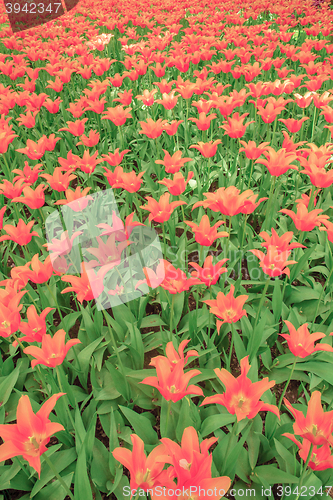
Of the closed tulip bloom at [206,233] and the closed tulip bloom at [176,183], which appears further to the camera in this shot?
the closed tulip bloom at [176,183]

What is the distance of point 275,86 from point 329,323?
2.47 m

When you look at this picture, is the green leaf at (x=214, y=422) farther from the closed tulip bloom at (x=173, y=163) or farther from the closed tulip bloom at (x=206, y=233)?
the closed tulip bloom at (x=173, y=163)

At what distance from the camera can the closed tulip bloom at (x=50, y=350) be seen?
1.34 m

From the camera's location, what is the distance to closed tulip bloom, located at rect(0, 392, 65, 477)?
999mm

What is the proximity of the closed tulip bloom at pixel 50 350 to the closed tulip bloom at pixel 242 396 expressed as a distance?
0.64 m

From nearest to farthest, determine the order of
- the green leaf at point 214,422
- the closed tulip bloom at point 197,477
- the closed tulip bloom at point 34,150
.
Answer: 1. the closed tulip bloom at point 197,477
2. the green leaf at point 214,422
3. the closed tulip bloom at point 34,150

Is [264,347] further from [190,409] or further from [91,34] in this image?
[91,34]

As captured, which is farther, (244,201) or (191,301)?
(191,301)

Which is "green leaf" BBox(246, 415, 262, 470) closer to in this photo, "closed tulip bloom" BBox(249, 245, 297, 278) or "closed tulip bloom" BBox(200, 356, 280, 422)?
"closed tulip bloom" BBox(200, 356, 280, 422)

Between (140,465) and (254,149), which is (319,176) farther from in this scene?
(140,465)

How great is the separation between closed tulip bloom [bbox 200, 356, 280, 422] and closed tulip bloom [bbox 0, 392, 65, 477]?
54cm

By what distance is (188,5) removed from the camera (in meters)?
9.12

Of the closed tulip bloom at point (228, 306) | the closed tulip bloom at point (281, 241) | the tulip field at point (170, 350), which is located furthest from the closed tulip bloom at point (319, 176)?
the closed tulip bloom at point (228, 306)

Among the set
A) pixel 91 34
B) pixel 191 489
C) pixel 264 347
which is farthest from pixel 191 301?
pixel 91 34
